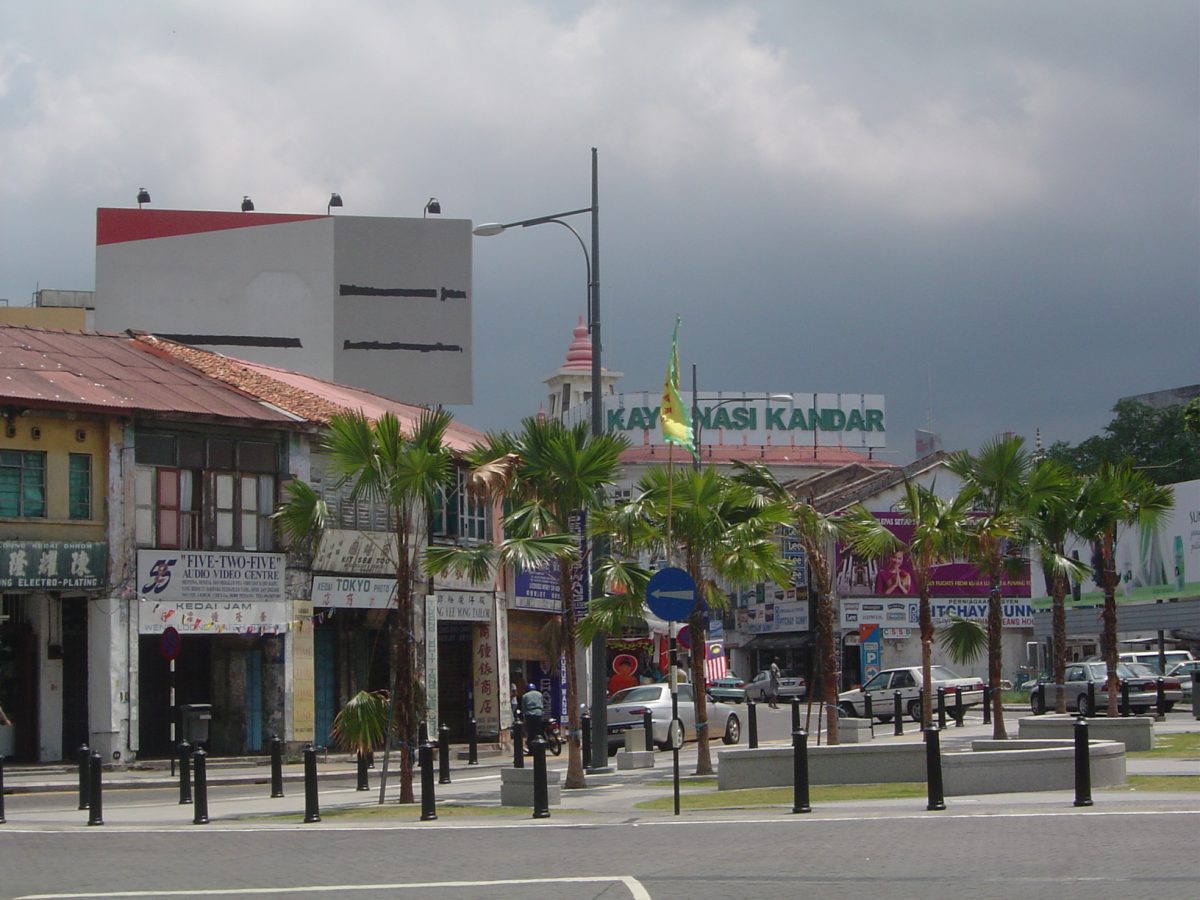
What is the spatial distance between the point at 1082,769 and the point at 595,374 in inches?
495

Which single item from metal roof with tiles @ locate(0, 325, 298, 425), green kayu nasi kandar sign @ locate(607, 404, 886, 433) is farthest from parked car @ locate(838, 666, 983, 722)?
green kayu nasi kandar sign @ locate(607, 404, 886, 433)

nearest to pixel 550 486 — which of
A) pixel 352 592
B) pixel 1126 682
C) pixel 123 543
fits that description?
pixel 123 543

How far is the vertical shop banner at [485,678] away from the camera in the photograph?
1604 inches

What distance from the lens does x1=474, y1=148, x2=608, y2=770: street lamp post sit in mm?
26656

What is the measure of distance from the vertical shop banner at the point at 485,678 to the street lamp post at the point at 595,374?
11.9 meters

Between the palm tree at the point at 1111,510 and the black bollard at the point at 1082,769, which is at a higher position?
the palm tree at the point at 1111,510

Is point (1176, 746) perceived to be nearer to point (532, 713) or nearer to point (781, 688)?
point (532, 713)

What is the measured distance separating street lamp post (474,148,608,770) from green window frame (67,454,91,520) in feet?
30.7

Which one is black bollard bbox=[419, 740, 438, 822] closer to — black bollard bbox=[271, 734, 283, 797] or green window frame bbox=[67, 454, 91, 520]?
black bollard bbox=[271, 734, 283, 797]

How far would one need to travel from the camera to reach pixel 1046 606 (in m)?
64.9

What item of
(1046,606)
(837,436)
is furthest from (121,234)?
(837,436)

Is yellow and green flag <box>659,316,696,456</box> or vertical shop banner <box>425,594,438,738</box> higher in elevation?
yellow and green flag <box>659,316,696,456</box>

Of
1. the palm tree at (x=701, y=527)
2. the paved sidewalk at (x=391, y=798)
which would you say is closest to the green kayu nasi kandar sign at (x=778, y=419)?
the paved sidewalk at (x=391, y=798)

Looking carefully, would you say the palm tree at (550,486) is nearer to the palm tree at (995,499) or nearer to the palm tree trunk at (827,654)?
the palm tree trunk at (827,654)
